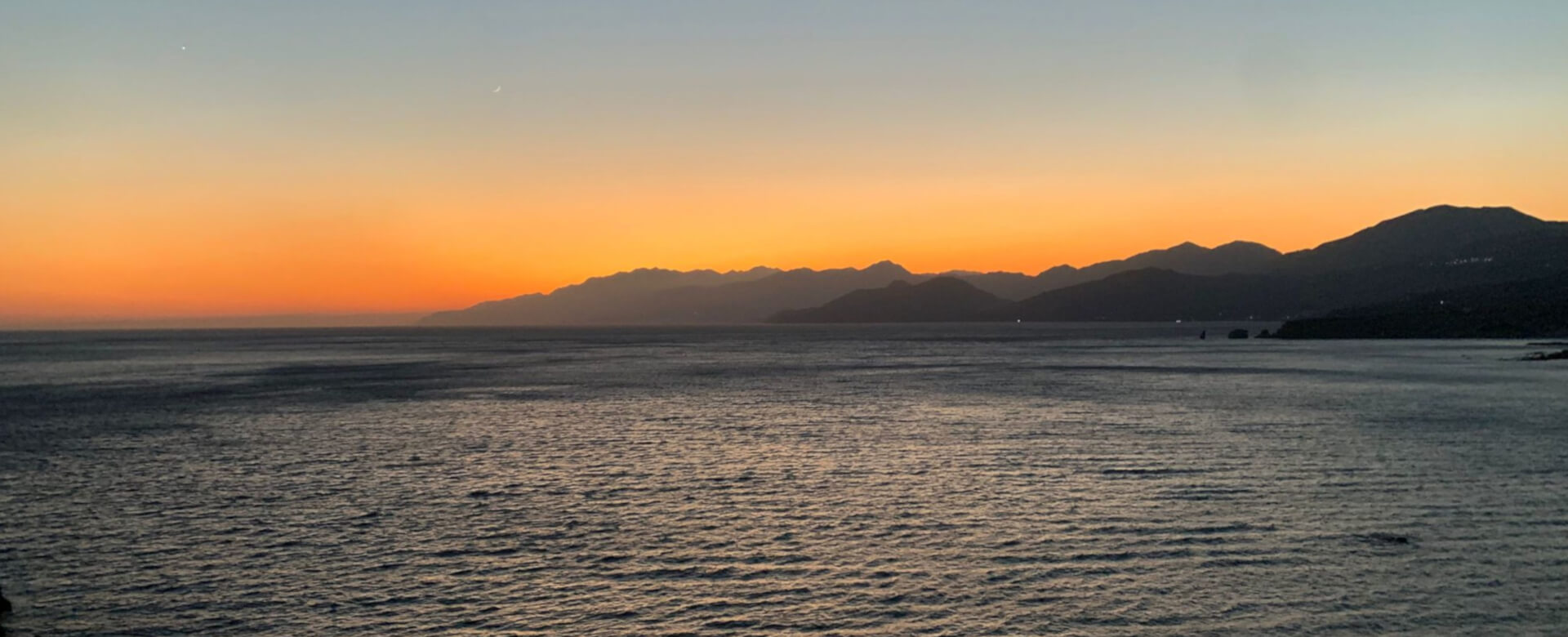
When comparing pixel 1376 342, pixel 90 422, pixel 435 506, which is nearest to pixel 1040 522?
pixel 435 506

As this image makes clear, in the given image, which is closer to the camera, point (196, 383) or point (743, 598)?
point (743, 598)

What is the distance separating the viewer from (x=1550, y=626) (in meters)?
18.8

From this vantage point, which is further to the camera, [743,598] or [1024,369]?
[1024,369]

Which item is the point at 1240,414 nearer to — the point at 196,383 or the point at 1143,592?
the point at 1143,592

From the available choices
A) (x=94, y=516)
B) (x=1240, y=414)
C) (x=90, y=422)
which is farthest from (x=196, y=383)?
(x=1240, y=414)

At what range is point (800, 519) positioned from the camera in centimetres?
3017

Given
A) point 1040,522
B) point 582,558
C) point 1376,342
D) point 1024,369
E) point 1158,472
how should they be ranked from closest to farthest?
point 582,558, point 1040,522, point 1158,472, point 1024,369, point 1376,342

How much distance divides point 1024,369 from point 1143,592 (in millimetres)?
93588

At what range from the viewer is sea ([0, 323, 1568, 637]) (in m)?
20.8

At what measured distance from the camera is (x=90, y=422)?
204 ft

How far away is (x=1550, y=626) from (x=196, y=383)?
4457 inches

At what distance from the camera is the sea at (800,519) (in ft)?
68.2

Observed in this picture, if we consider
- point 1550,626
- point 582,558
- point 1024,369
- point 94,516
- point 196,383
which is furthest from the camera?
point 1024,369

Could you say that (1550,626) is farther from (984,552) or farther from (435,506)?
(435,506)
